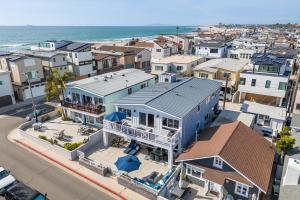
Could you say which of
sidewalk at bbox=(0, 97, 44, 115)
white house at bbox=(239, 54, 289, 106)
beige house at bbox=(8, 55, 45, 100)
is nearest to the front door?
white house at bbox=(239, 54, 289, 106)

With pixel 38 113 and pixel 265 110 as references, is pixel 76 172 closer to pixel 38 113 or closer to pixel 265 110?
pixel 38 113

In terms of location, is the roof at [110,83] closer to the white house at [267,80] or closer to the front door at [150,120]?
the front door at [150,120]

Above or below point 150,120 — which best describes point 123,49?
above

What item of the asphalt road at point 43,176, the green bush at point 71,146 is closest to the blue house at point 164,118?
the green bush at point 71,146

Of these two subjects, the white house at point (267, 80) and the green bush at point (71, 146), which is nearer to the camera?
the green bush at point (71, 146)

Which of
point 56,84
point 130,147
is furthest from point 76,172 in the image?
point 56,84

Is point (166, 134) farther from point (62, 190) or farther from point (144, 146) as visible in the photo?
point (62, 190)
